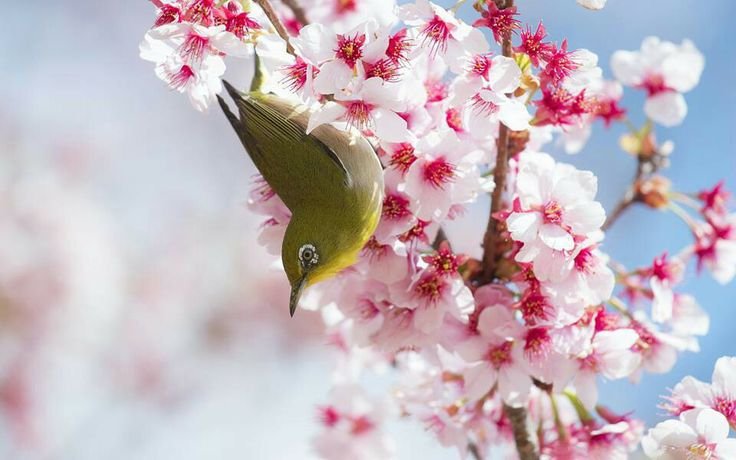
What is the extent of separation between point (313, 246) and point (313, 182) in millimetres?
118

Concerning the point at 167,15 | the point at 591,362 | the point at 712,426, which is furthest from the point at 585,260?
the point at 167,15

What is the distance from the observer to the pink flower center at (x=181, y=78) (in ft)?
4.54

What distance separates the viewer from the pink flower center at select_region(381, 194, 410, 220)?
56.9 inches

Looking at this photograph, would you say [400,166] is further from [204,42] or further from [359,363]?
[359,363]

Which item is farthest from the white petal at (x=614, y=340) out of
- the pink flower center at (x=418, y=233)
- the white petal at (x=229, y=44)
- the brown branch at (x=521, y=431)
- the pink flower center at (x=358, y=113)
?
the white petal at (x=229, y=44)

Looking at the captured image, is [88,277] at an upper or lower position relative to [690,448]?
lower

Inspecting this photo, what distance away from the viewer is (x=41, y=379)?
3.82 m

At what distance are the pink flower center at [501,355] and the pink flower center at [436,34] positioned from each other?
552 millimetres

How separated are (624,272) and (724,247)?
0.24 metres

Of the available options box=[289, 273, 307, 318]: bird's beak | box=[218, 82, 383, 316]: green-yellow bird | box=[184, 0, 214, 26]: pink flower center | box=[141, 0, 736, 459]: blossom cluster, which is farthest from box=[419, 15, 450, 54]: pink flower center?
box=[289, 273, 307, 318]: bird's beak

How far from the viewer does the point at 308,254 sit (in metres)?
1.42

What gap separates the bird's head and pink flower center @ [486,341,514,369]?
311mm

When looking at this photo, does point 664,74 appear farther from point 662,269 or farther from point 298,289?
point 298,289

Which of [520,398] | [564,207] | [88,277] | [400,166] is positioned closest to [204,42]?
[400,166]
